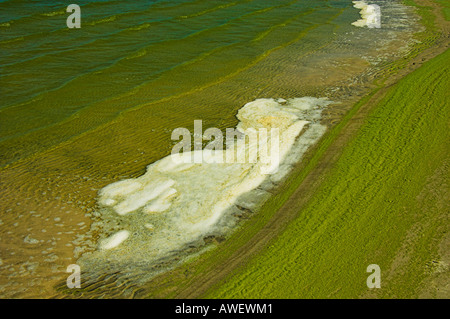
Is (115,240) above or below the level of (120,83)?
below

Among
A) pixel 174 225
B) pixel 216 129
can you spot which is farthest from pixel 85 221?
pixel 216 129

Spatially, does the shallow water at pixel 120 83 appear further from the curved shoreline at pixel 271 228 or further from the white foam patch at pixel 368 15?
the curved shoreline at pixel 271 228

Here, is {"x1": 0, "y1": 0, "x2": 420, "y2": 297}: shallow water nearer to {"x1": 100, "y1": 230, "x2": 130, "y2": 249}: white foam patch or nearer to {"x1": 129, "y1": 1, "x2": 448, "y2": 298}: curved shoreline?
{"x1": 100, "y1": 230, "x2": 130, "y2": 249}: white foam patch

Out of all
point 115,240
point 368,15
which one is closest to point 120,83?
point 115,240

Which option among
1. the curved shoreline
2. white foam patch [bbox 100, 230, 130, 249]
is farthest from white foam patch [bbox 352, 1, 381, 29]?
white foam patch [bbox 100, 230, 130, 249]

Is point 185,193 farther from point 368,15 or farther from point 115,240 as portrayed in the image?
point 368,15

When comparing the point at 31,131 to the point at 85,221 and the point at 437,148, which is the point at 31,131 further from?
the point at 437,148
